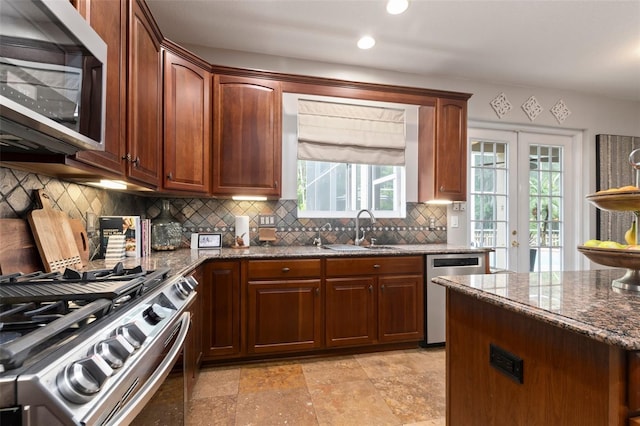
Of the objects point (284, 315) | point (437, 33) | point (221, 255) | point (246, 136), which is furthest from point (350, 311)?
point (437, 33)

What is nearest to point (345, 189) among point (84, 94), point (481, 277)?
point (481, 277)

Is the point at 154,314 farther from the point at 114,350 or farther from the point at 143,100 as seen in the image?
the point at 143,100

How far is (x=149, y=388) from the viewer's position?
2.77 ft

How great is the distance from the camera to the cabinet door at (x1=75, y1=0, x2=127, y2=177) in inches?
51.7

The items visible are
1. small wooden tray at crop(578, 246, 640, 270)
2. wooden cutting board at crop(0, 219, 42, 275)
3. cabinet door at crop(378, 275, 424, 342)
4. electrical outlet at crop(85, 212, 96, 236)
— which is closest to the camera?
small wooden tray at crop(578, 246, 640, 270)

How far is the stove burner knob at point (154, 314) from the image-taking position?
0.96 meters

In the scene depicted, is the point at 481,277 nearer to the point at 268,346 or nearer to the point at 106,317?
the point at 106,317

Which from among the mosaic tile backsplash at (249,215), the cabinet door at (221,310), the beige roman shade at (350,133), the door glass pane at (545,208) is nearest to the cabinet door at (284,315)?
the cabinet door at (221,310)

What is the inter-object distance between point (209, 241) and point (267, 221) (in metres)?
0.57

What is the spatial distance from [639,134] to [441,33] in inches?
142

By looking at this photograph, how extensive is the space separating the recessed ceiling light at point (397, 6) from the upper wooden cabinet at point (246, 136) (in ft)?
3.53

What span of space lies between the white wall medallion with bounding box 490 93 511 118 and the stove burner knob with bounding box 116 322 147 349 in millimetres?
4073

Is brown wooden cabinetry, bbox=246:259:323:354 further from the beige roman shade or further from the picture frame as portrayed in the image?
the beige roman shade

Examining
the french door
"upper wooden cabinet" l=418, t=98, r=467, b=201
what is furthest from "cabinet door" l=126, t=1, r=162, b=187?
the french door
